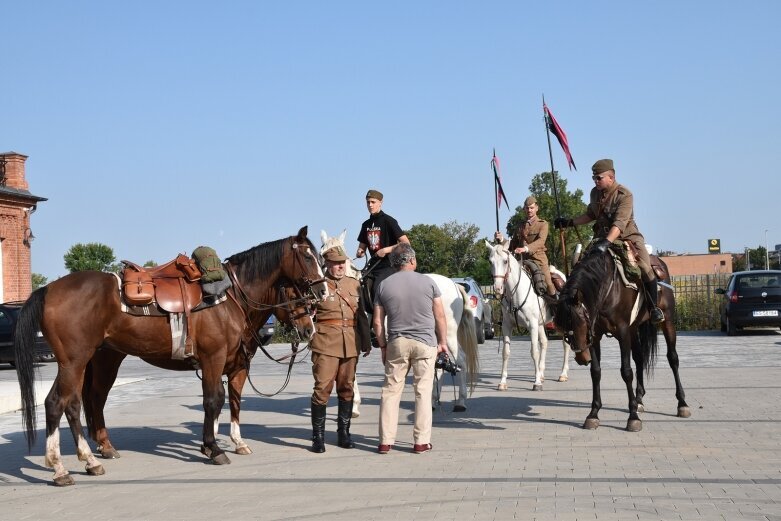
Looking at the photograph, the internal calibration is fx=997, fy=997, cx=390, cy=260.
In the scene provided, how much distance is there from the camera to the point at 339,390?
10.6 metres

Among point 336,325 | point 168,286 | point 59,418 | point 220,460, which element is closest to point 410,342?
point 336,325

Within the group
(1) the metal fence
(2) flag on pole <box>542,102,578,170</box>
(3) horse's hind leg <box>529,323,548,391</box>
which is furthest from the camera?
(1) the metal fence

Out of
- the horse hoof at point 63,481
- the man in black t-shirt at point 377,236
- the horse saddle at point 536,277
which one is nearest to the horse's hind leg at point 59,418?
the horse hoof at point 63,481

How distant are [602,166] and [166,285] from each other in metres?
5.17

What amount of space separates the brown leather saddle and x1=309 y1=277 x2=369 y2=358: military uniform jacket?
1.36 metres

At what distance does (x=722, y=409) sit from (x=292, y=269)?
228 inches

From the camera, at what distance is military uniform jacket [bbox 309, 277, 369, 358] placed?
10.3 m

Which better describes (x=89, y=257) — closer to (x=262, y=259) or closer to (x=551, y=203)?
(x=551, y=203)

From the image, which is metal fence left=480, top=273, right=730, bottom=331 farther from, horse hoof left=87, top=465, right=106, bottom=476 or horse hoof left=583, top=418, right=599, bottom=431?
horse hoof left=87, top=465, right=106, bottom=476

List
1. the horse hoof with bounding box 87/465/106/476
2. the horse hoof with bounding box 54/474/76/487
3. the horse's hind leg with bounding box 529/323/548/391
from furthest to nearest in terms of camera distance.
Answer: the horse's hind leg with bounding box 529/323/548/391 < the horse hoof with bounding box 87/465/106/476 < the horse hoof with bounding box 54/474/76/487

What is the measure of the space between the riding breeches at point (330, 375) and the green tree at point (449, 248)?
265 ft

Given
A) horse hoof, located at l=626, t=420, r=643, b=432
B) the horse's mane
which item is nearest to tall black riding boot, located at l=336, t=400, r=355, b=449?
the horse's mane

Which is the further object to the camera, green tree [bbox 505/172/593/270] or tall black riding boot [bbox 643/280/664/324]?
green tree [bbox 505/172/593/270]

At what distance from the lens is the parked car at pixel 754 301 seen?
87.0 feet
